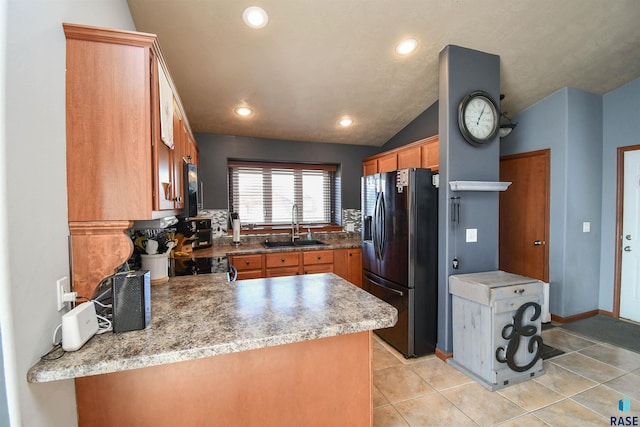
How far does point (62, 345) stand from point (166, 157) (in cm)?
89

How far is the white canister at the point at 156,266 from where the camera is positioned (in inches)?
72.8

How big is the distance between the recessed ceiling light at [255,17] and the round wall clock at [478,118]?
174 cm

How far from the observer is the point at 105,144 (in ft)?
3.63

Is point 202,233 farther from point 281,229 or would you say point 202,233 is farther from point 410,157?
point 410,157

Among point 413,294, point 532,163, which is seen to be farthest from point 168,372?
point 532,163

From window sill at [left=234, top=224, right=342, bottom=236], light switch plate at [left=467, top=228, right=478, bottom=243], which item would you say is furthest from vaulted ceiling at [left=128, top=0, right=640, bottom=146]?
light switch plate at [left=467, top=228, right=478, bottom=243]

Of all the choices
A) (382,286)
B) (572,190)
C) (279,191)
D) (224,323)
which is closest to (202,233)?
(279,191)

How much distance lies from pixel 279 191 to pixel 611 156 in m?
4.17

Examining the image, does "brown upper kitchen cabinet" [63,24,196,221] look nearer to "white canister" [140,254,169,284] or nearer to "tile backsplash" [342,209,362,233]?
"white canister" [140,254,169,284]

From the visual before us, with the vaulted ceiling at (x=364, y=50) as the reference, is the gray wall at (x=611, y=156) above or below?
below

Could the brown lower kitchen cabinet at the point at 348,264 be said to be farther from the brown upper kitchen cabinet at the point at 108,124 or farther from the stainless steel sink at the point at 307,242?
the brown upper kitchen cabinet at the point at 108,124

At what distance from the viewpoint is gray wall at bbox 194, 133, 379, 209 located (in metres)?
3.71

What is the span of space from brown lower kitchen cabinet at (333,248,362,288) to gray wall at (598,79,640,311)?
296cm

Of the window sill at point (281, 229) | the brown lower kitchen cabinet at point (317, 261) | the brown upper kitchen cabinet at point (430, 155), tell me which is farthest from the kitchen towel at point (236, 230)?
the brown upper kitchen cabinet at point (430, 155)
